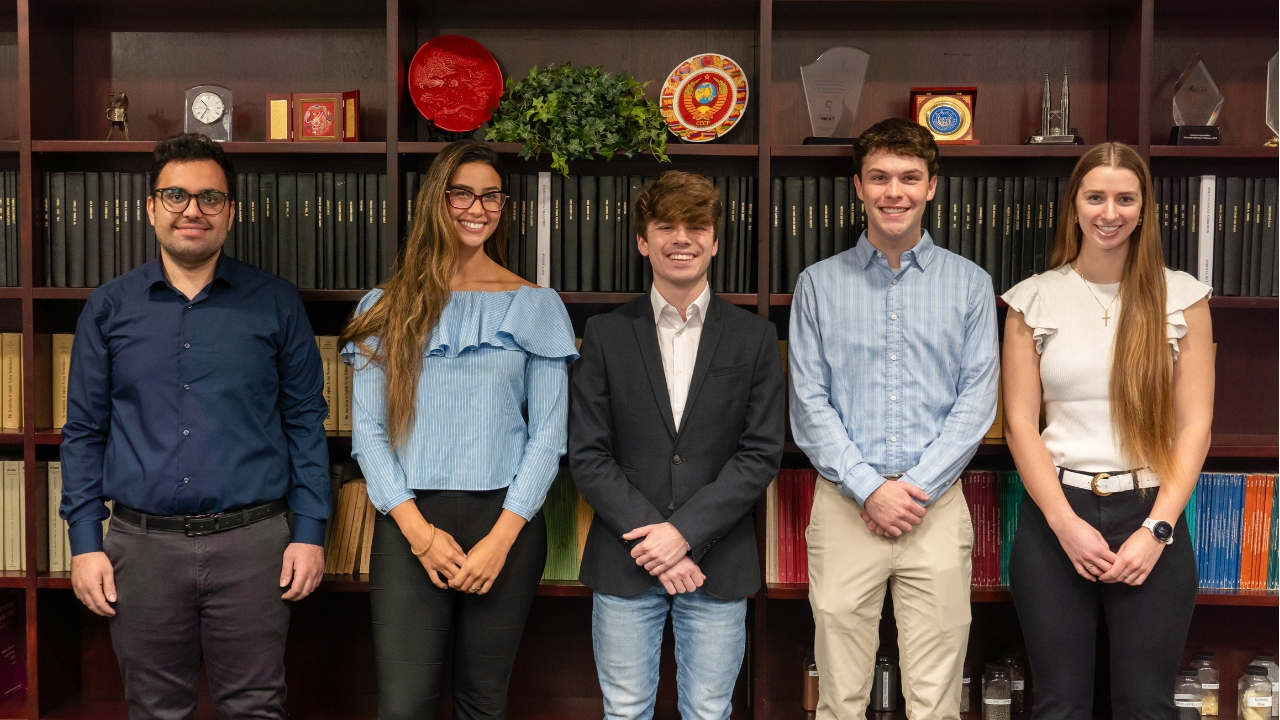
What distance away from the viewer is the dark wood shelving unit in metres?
2.62

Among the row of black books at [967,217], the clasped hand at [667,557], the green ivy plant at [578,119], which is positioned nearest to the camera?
the clasped hand at [667,557]

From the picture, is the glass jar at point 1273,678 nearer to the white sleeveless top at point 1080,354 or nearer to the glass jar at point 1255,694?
the glass jar at point 1255,694

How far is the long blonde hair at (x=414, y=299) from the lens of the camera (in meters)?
2.03

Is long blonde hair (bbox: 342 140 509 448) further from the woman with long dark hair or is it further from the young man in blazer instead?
the young man in blazer

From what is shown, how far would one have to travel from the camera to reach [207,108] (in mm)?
2518

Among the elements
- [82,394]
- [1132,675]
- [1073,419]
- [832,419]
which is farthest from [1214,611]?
[82,394]

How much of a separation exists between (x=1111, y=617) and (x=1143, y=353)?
22.8 inches

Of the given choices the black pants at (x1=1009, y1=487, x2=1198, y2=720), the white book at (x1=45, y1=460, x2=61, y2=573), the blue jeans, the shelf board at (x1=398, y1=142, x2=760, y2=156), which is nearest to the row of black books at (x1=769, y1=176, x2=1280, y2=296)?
the shelf board at (x1=398, y1=142, x2=760, y2=156)

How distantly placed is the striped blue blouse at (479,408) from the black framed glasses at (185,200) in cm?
39

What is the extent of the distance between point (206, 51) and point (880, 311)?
2025 mm

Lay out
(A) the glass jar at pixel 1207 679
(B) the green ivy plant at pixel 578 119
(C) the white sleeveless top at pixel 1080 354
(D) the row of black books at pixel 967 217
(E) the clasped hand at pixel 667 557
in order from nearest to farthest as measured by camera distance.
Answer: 1. (E) the clasped hand at pixel 667 557
2. (C) the white sleeveless top at pixel 1080 354
3. (B) the green ivy plant at pixel 578 119
4. (D) the row of black books at pixel 967 217
5. (A) the glass jar at pixel 1207 679

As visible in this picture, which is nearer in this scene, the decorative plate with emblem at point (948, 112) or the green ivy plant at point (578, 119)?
the green ivy plant at point (578, 119)

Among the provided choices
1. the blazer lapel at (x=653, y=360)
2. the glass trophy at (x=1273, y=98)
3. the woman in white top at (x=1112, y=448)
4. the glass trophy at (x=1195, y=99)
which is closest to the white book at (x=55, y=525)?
the blazer lapel at (x=653, y=360)

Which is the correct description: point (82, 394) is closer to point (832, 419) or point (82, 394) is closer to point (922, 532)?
point (832, 419)
